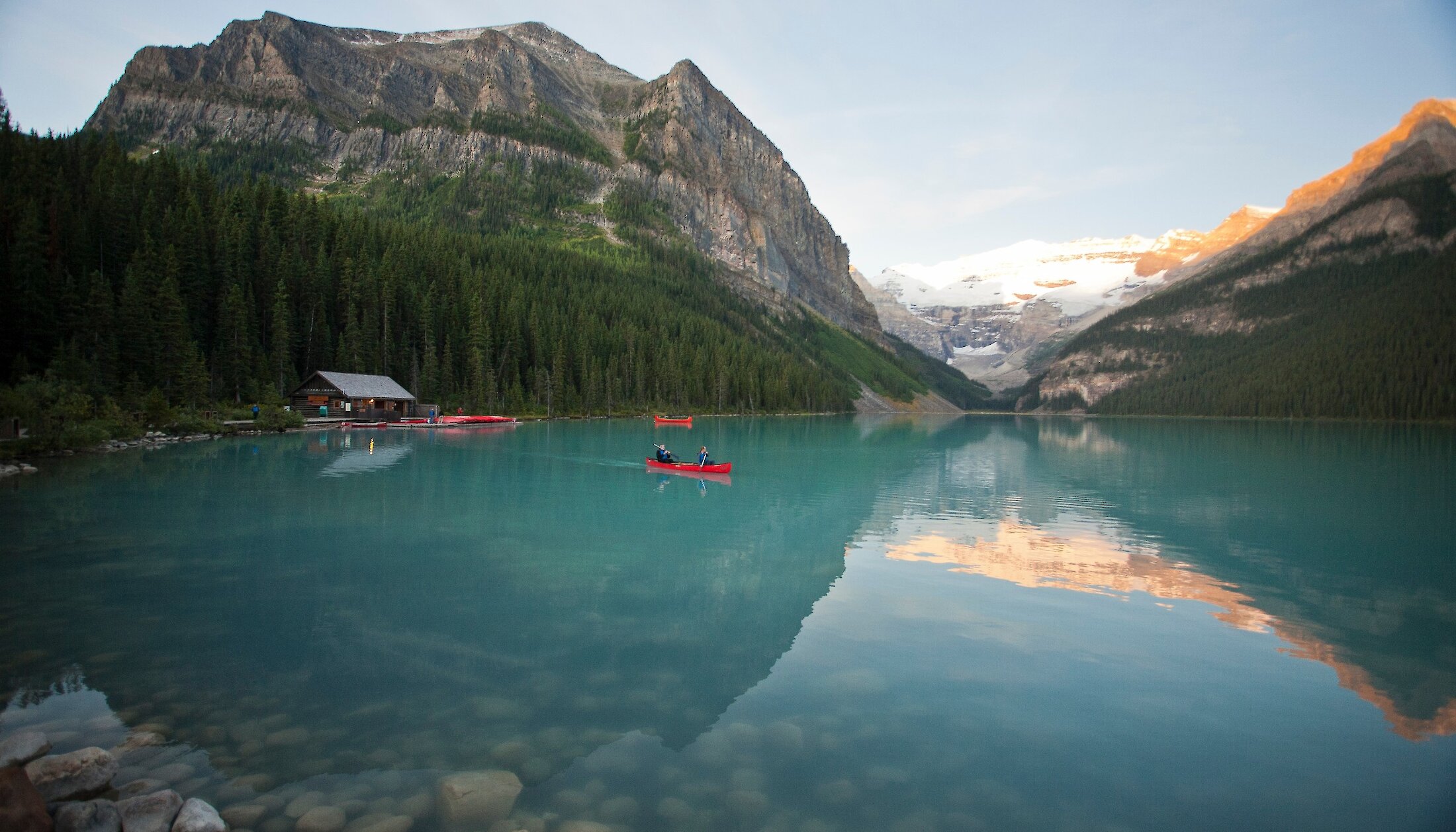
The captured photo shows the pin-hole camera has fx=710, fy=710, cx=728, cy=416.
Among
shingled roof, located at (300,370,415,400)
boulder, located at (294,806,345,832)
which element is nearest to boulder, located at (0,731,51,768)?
boulder, located at (294,806,345,832)

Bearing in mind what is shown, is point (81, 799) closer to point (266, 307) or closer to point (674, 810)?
point (674, 810)

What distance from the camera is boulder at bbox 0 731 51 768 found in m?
9.05

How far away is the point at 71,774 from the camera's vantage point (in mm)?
8633

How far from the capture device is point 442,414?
3996 inches

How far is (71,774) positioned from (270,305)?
296 feet

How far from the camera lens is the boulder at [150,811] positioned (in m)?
7.80

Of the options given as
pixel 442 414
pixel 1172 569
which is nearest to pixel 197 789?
pixel 1172 569

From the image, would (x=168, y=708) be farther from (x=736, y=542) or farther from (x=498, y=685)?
(x=736, y=542)

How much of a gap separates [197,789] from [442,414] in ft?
323

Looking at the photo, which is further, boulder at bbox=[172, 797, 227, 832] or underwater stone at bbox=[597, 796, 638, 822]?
underwater stone at bbox=[597, 796, 638, 822]

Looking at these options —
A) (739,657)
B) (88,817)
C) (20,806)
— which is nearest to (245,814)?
(88,817)

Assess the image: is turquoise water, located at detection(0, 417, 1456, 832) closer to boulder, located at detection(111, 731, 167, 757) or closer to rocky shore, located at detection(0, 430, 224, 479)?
boulder, located at detection(111, 731, 167, 757)

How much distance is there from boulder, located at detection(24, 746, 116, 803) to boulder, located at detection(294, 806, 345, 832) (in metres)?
2.65

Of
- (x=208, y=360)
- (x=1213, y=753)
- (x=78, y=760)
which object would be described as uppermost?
(x=208, y=360)
